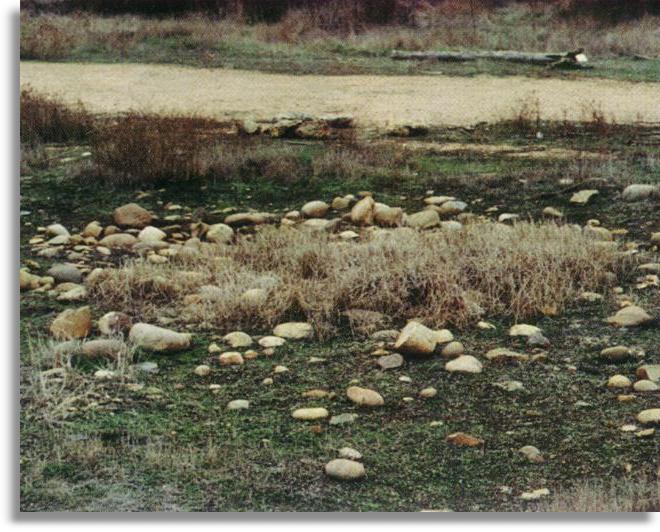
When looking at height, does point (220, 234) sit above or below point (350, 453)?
above

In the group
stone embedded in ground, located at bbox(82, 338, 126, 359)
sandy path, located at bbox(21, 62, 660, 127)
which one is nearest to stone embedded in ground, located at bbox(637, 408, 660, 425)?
stone embedded in ground, located at bbox(82, 338, 126, 359)

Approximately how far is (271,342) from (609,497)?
141 cm

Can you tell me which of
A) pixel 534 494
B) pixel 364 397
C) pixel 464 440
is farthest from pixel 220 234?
pixel 534 494

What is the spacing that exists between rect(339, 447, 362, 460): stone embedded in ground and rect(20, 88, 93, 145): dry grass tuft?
2426 millimetres

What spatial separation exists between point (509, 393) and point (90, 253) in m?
1.87

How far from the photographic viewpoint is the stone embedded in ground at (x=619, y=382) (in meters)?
3.80

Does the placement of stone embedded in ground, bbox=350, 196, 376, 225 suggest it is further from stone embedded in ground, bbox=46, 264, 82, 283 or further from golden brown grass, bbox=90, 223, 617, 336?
stone embedded in ground, bbox=46, 264, 82, 283

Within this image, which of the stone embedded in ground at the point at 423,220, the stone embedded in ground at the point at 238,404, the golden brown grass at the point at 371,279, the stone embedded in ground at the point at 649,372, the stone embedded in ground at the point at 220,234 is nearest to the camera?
the stone embedded in ground at the point at 238,404

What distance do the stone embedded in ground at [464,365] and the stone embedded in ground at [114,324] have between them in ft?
3.93

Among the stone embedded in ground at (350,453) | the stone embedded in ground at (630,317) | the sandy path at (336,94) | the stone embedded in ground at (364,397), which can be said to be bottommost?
the stone embedded in ground at (350,453)

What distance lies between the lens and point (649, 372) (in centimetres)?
385

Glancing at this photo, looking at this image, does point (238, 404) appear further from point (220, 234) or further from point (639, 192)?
point (639, 192)

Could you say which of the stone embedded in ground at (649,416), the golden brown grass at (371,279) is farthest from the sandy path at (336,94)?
the stone embedded in ground at (649,416)

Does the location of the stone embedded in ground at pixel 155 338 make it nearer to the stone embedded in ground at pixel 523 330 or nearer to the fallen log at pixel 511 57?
the stone embedded in ground at pixel 523 330
